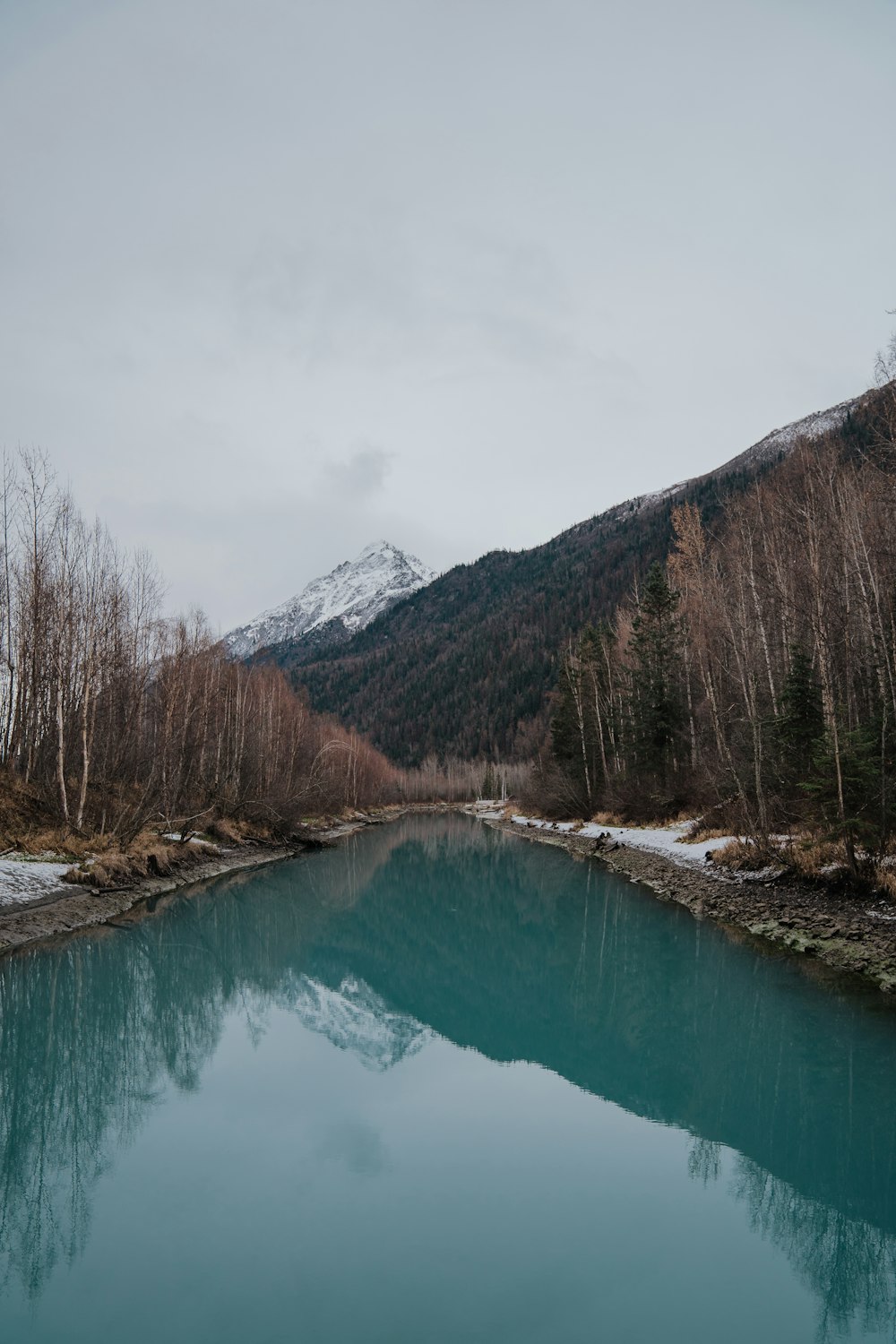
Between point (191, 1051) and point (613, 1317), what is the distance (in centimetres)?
748

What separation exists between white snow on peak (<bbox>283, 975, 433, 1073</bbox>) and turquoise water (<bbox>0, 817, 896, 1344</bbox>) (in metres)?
0.07

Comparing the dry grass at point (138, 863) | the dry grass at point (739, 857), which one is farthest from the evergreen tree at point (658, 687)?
the dry grass at point (138, 863)

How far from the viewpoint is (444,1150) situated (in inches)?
295

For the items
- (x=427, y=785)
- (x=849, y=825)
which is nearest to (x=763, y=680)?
(x=849, y=825)

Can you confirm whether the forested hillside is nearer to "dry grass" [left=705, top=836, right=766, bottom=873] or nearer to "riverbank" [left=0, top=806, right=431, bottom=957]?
"riverbank" [left=0, top=806, right=431, bottom=957]

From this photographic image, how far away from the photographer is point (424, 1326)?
4.66 meters

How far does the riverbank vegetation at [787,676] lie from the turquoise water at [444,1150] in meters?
3.86

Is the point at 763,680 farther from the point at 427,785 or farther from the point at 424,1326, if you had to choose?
the point at 427,785

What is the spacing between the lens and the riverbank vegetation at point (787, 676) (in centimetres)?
1473

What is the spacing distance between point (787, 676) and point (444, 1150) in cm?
1671

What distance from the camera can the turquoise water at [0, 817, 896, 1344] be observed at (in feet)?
16.3

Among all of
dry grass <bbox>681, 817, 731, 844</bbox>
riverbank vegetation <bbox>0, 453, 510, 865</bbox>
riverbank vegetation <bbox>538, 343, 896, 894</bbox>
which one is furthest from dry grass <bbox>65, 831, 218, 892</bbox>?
dry grass <bbox>681, 817, 731, 844</bbox>

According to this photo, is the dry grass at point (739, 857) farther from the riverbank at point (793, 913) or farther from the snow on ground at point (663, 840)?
the snow on ground at point (663, 840)

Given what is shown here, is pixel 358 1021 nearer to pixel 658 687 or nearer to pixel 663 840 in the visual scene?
pixel 663 840
